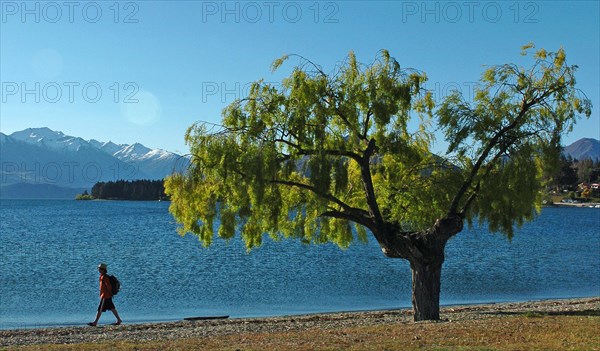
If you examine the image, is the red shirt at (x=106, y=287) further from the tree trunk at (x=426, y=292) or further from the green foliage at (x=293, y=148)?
the tree trunk at (x=426, y=292)

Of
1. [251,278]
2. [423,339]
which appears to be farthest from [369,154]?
[251,278]

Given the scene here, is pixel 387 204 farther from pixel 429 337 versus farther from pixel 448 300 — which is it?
pixel 448 300

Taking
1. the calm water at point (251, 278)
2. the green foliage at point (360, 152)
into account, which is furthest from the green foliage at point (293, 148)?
the calm water at point (251, 278)

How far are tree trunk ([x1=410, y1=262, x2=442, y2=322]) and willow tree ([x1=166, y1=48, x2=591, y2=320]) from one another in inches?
1.4

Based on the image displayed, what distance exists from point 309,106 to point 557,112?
8.93 meters

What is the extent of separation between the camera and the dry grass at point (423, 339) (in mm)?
16250

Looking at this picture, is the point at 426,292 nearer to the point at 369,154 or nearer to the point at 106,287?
the point at 369,154

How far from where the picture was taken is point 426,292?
23844 mm

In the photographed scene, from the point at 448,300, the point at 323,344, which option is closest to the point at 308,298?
the point at 448,300

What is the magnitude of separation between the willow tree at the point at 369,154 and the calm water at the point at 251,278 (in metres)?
4.15

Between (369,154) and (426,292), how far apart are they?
17.2ft

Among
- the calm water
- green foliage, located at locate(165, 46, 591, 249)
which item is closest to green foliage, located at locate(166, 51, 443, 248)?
green foliage, located at locate(165, 46, 591, 249)

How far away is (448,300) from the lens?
124 ft

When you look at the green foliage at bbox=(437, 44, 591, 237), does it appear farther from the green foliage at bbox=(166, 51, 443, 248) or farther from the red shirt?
the red shirt
